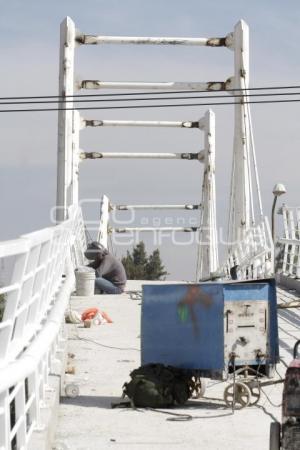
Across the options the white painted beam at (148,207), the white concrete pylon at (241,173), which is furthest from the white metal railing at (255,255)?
the white painted beam at (148,207)

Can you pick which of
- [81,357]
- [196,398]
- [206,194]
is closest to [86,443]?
[196,398]

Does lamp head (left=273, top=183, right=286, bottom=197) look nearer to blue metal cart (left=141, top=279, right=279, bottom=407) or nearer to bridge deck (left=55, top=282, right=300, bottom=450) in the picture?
bridge deck (left=55, top=282, right=300, bottom=450)

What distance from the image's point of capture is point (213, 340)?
959 cm

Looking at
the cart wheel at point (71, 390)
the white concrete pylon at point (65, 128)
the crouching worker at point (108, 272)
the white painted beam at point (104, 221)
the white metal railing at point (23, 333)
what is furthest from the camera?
the white painted beam at point (104, 221)

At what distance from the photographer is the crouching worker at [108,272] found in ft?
70.1

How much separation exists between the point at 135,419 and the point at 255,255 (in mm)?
13852

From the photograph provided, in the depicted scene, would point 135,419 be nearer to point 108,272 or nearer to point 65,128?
point 108,272

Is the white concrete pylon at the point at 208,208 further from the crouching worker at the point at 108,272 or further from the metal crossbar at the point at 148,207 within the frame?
the crouching worker at the point at 108,272

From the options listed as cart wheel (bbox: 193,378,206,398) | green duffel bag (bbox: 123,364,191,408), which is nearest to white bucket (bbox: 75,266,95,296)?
cart wheel (bbox: 193,378,206,398)

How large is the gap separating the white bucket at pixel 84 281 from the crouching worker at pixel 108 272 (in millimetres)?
926

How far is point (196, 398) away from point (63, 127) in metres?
17.7

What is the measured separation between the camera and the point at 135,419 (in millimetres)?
8586

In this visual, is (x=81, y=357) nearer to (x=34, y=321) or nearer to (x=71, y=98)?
(x=34, y=321)

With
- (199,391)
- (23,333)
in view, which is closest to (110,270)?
(199,391)
